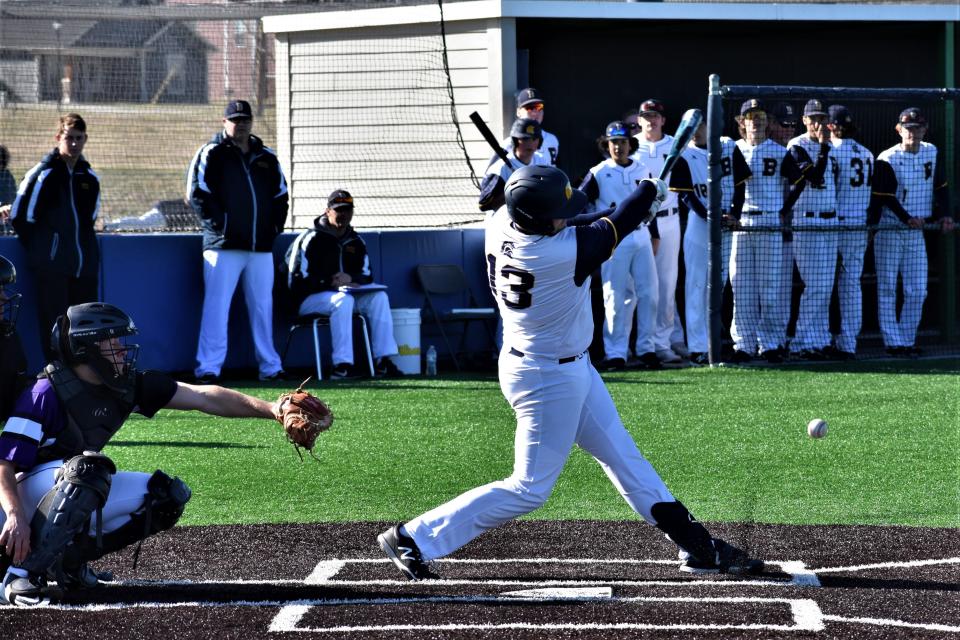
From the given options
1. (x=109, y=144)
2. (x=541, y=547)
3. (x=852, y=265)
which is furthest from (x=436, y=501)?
(x=109, y=144)

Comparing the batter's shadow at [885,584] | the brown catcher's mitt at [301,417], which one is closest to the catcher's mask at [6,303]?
the brown catcher's mitt at [301,417]

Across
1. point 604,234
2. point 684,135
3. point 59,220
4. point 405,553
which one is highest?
point 684,135

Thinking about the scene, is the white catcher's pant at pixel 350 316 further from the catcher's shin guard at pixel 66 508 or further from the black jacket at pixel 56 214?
the catcher's shin guard at pixel 66 508

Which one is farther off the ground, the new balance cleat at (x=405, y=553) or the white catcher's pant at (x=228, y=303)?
the white catcher's pant at (x=228, y=303)

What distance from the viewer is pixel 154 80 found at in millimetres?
15320

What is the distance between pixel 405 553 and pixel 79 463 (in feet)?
4.24

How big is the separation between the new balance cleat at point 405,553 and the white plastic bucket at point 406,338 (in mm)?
6632

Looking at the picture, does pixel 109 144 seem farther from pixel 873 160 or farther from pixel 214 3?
pixel 873 160

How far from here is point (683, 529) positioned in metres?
5.51

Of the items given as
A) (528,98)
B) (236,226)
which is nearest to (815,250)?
(528,98)

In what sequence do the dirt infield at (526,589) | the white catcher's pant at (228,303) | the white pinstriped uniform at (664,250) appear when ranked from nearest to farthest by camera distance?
the dirt infield at (526,589), the white catcher's pant at (228,303), the white pinstriped uniform at (664,250)

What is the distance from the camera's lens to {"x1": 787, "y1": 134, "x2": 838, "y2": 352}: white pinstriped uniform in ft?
39.9

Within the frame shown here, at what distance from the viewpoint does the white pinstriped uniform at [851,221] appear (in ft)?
40.2

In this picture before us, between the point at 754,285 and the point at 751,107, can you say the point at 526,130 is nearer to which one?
the point at 751,107
